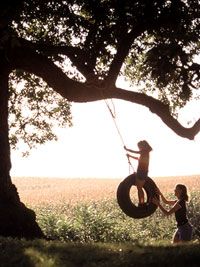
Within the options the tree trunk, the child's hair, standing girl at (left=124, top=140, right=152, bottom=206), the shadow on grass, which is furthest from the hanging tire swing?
the tree trunk

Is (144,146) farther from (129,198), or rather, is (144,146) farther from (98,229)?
(98,229)

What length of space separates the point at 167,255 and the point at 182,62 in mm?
8872

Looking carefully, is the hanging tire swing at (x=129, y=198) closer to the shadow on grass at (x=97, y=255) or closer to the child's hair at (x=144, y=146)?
the child's hair at (x=144, y=146)

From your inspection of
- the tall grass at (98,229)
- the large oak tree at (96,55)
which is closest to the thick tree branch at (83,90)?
the large oak tree at (96,55)

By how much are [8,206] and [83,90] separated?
4420mm

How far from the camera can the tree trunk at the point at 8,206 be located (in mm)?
Result: 16641

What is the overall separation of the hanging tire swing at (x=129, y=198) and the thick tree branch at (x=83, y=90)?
8.98 ft

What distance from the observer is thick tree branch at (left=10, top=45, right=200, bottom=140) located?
55.4 ft

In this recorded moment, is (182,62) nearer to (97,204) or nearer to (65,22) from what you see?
(65,22)

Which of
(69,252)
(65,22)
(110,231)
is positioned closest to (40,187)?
(110,231)

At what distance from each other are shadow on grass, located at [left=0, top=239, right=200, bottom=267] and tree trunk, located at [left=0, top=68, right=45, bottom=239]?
365 centimetres

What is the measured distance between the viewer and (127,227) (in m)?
24.1

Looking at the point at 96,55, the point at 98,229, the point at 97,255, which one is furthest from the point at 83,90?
the point at 98,229

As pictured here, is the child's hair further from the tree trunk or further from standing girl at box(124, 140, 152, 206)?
the tree trunk
